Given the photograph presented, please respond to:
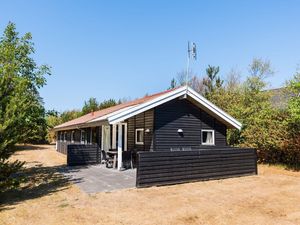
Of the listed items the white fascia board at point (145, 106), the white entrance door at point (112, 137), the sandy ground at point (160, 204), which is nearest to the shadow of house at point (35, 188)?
the sandy ground at point (160, 204)

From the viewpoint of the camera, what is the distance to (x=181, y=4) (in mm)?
14438

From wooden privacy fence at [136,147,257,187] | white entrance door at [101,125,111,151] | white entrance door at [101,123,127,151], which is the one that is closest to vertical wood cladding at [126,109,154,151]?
white entrance door at [101,123,127,151]

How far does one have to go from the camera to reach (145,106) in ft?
41.5

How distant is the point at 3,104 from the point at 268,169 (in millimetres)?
12681

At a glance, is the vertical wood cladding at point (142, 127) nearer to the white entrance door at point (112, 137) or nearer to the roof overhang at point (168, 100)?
the white entrance door at point (112, 137)

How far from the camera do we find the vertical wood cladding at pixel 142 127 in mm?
13633

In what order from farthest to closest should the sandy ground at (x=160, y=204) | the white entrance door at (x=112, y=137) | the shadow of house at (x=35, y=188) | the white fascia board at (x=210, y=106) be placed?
the white entrance door at (x=112, y=137)
the white fascia board at (x=210, y=106)
the shadow of house at (x=35, y=188)
the sandy ground at (x=160, y=204)

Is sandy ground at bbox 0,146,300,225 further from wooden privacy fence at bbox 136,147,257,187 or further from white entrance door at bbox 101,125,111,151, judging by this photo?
white entrance door at bbox 101,125,111,151

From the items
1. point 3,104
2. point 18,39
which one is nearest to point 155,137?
point 3,104

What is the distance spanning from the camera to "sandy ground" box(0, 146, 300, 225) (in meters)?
6.02

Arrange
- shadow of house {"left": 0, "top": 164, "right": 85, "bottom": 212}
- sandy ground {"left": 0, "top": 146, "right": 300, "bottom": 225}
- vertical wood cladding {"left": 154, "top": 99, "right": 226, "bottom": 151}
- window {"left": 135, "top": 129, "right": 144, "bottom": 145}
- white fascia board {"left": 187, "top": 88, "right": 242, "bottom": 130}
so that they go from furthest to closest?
window {"left": 135, "top": 129, "right": 144, "bottom": 145} → white fascia board {"left": 187, "top": 88, "right": 242, "bottom": 130} → vertical wood cladding {"left": 154, "top": 99, "right": 226, "bottom": 151} → shadow of house {"left": 0, "top": 164, "right": 85, "bottom": 212} → sandy ground {"left": 0, "top": 146, "right": 300, "bottom": 225}

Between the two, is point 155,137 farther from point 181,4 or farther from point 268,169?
point 181,4

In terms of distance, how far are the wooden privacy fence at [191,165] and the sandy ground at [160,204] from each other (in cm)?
→ 43

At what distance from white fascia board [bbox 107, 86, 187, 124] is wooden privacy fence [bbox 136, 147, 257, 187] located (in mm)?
3201
